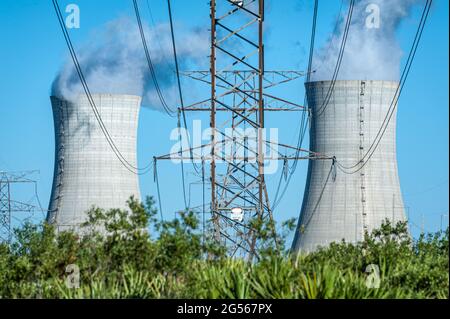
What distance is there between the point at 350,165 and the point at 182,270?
21895mm

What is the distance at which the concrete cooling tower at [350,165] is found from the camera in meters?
37.5

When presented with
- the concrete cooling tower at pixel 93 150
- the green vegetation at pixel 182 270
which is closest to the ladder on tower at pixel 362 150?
the concrete cooling tower at pixel 93 150

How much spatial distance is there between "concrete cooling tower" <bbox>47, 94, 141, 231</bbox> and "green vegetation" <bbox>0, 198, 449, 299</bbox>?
652 inches

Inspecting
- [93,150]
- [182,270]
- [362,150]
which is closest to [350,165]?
[362,150]

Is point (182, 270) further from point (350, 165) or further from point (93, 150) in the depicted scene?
point (350, 165)

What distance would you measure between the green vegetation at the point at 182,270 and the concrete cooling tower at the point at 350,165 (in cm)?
1720

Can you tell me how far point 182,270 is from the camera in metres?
16.7

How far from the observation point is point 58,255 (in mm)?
18016

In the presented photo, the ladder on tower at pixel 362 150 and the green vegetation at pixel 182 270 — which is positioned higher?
the ladder on tower at pixel 362 150

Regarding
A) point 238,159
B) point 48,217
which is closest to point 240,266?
point 238,159

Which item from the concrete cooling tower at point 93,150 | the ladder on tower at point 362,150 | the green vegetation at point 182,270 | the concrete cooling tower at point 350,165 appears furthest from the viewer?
the ladder on tower at point 362,150

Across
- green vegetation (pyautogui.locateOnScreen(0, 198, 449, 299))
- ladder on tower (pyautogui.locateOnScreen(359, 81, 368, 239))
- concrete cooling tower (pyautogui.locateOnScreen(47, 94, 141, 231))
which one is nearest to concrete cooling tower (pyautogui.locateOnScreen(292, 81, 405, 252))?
ladder on tower (pyautogui.locateOnScreen(359, 81, 368, 239))

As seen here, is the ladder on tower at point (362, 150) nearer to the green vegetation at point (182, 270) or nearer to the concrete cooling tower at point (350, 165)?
the concrete cooling tower at point (350, 165)
